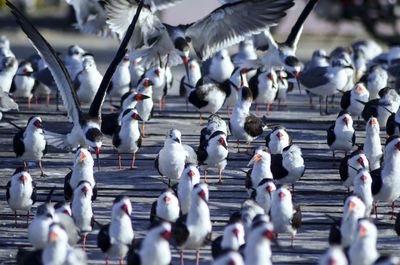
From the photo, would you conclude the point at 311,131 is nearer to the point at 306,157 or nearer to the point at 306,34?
the point at 306,157

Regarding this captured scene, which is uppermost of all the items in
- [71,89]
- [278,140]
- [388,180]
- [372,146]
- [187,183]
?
[71,89]

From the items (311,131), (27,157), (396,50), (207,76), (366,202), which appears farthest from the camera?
(396,50)

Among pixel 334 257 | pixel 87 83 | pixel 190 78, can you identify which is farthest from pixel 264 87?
pixel 334 257

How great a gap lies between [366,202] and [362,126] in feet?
12.2

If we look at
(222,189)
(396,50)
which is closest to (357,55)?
(396,50)

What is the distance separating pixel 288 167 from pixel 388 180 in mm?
952

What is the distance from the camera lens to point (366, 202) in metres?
6.49

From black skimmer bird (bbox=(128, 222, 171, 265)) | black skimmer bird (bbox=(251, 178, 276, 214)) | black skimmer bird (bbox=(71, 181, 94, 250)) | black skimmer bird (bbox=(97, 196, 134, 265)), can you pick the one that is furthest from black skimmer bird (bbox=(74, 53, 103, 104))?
black skimmer bird (bbox=(128, 222, 171, 265))

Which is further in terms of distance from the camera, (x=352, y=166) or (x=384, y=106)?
(x=384, y=106)

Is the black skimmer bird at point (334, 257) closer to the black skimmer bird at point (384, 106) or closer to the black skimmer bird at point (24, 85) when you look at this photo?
the black skimmer bird at point (384, 106)

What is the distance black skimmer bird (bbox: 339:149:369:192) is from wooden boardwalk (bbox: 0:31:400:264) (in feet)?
0.67

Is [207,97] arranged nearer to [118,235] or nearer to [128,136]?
[128,136]

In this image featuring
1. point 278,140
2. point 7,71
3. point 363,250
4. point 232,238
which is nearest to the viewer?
point 363,250

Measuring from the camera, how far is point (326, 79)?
35.1ft
